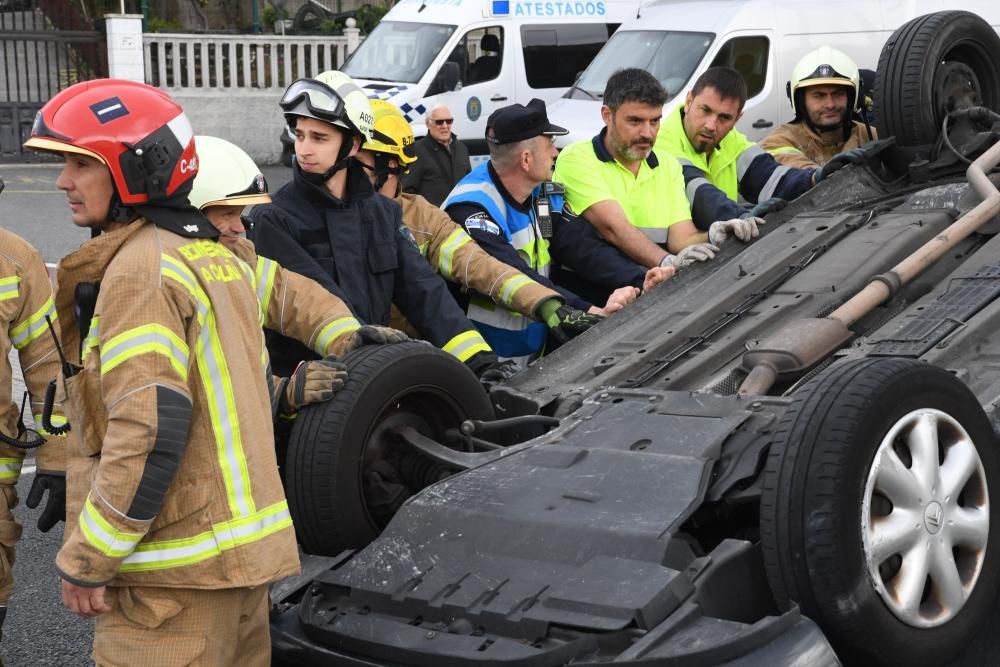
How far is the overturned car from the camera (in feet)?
10.7

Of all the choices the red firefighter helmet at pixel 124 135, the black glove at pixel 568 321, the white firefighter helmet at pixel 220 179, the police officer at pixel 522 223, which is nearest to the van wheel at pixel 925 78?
the police officer at pixel 522 223

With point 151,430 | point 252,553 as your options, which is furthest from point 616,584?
point 151,430

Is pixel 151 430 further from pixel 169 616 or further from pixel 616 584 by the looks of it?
pixel 616 584

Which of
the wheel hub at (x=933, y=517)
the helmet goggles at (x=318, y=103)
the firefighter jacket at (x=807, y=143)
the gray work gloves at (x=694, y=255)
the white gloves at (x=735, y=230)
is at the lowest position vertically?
the wheel hub at (x=933, y=517)

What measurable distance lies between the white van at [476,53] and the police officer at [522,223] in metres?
8.86

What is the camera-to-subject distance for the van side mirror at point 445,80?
15102mm

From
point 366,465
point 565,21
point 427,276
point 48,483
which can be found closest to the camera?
point 48,483

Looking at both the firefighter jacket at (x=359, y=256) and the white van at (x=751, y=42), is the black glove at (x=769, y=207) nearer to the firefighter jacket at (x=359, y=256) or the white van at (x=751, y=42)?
the firefighter jacket at (x=359, y=256)

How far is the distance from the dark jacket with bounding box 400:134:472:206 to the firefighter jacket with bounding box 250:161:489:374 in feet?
17.6

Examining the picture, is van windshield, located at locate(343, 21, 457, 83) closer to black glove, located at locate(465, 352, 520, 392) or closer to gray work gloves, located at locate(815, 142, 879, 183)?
gray work gloves, located at locate(815, 142, 879, 183)

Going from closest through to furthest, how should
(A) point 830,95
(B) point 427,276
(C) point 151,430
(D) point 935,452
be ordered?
(C) point 151,430 → (D) point 935,452 → (B) point 427,276 → (A) point 830,95

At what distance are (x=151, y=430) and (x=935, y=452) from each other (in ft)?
6.29

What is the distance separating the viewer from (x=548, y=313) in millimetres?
5609

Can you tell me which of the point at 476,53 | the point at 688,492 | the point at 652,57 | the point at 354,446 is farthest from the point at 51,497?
the point at 476,53
